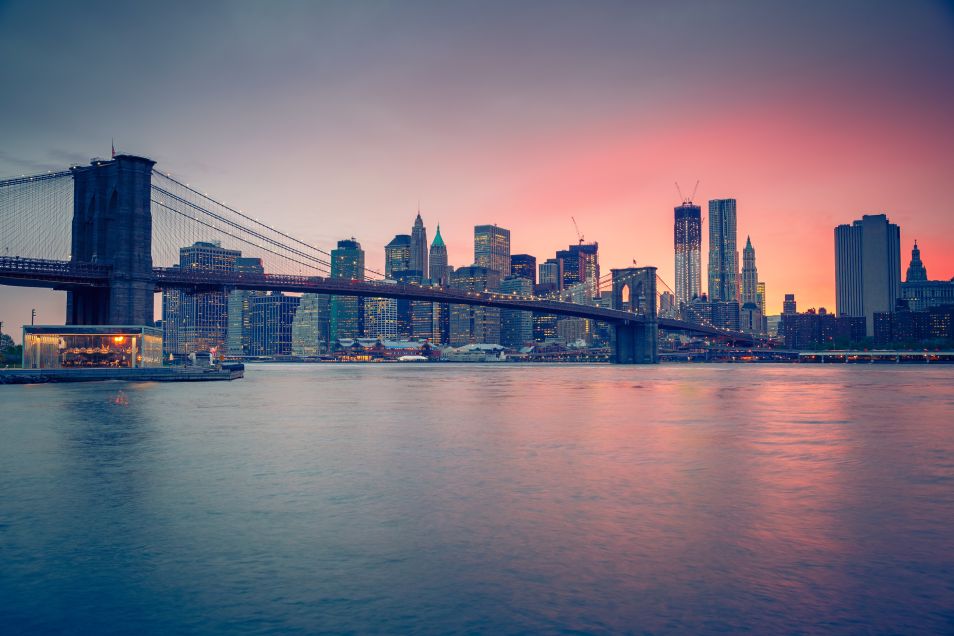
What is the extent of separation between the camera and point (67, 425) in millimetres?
26500

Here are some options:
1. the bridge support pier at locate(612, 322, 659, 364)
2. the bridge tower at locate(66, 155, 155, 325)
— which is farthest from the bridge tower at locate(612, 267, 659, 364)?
the bridge tower at locate(66, 155, 155, 325)

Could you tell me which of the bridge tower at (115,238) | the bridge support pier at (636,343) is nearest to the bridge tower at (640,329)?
the bridge support pier at (636,343)

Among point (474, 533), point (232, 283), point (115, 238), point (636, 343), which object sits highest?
point (115, 238)

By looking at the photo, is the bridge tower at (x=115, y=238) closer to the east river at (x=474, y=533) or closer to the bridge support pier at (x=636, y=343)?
the east river at (x=474, y=533)

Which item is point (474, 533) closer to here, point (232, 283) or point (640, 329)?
point (232, 283)

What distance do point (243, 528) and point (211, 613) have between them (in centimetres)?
381

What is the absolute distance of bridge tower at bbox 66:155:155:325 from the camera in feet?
208

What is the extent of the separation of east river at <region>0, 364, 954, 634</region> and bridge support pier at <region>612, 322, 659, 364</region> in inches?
4561

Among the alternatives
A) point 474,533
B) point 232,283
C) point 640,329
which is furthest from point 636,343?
point 474,533

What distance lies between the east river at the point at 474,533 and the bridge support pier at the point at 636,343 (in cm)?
11586

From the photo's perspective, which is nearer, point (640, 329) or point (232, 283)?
point (232, 283)

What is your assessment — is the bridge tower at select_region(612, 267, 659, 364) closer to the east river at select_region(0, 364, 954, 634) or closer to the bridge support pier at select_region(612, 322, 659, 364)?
the bridge support pier at select_region(612, 322, 659, 364)

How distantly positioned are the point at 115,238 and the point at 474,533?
6371 cm

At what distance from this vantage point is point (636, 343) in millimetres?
142875
